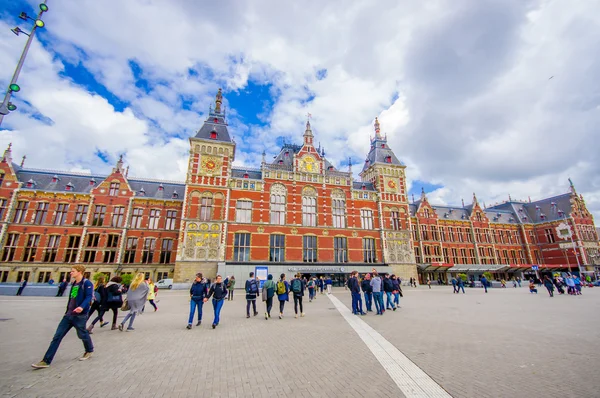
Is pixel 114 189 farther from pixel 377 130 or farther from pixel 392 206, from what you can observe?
pixel 377 130

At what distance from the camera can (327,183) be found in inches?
1518

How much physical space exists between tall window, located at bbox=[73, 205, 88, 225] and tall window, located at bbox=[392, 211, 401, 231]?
4248 cm

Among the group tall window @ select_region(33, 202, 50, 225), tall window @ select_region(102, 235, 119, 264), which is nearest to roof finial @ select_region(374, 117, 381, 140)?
Result: tall window @ select_region(102, 235, 119, 264)

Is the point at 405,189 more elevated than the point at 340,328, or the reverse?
the point at 405,189

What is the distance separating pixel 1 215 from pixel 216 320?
40240 mm

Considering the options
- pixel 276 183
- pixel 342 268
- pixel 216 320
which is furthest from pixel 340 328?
pixel 276 183

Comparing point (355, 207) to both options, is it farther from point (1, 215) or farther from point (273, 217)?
point (1, 215)

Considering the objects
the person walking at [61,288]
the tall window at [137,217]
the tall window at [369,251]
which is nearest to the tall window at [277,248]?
the tall window at [369,251]

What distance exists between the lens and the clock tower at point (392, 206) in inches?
1508

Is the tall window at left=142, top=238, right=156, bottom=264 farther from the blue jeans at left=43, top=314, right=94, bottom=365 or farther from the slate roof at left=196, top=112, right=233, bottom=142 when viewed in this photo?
the blue jeans at left=43, top=314, right=94, bottom=365

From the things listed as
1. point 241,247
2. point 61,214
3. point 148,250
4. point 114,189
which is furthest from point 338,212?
point 61,214

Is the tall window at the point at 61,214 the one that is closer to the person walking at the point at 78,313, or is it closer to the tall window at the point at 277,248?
the tall window at the point at 277,248

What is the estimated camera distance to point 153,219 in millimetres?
37656

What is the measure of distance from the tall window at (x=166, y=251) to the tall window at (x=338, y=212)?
909 inches
